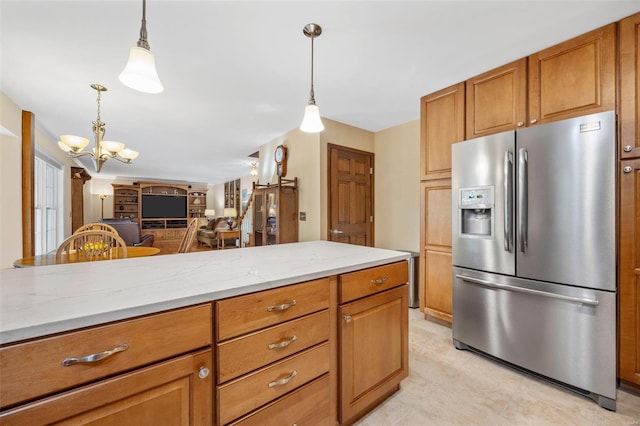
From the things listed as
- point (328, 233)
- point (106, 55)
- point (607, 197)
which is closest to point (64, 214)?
point (106, 55)

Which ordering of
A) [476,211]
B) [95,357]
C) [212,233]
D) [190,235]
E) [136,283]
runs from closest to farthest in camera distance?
[95,357] < [136,283] < [476,211] < [190,235] < [212,233]

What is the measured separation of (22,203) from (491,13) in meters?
4.98

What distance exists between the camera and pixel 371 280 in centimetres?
144

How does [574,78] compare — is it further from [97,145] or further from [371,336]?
[97,145]

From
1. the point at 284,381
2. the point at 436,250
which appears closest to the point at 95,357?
the point at 284,381

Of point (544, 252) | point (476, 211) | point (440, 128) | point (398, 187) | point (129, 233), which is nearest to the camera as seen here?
point (544, 252)

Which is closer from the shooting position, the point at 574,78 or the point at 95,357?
the point at 95,357

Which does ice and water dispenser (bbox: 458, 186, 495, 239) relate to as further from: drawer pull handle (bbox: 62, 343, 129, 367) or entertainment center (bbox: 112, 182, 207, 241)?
entertainment center (bbox: 112, 182, 207, 241)

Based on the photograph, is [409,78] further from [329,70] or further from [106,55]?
[106,55]

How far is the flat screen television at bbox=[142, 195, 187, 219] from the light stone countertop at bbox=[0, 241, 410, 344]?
9643mm

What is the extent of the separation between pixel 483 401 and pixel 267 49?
2880 mm

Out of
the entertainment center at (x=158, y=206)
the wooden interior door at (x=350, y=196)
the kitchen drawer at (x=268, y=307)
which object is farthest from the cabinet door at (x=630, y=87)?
the entertainment center at (x=158, y=206)

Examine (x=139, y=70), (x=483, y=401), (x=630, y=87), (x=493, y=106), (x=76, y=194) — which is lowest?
(x=483, y=401)

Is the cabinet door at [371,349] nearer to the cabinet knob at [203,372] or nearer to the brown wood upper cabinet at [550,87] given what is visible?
the cabinet knob at [203,372]
